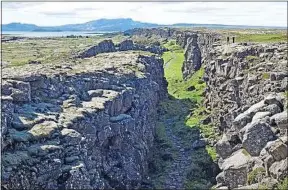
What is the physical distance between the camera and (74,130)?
41.1m

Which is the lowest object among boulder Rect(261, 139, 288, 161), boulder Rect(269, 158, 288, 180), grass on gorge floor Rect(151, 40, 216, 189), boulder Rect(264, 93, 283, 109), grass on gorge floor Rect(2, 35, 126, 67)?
grass on gorge floor Rect(151, 40, 216, 189)

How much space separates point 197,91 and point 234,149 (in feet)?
180

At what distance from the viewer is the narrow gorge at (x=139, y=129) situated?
3575 centimetres

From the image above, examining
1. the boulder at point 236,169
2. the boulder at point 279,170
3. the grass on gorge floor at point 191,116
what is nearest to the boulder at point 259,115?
the boulder at point 236,169

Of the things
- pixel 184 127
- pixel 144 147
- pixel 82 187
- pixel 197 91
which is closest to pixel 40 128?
pixel 82 187

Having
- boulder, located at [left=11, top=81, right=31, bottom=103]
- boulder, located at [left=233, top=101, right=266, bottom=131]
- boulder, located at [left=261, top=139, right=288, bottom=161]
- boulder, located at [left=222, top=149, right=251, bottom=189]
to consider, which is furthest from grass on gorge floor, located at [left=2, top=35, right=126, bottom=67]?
boulder, located at [left=261, top=139, right=288, bottom=161]

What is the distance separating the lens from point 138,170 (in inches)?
1889

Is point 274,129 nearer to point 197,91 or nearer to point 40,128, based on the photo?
point 40,128

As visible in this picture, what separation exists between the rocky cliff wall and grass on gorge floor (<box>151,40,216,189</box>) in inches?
123

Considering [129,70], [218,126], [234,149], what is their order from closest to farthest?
1. [234,149]
2. [218,126]
3. [129,70]

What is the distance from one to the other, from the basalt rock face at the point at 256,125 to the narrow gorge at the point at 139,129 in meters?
0.09

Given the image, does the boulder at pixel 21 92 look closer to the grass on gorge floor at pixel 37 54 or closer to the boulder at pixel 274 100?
the boulder at pixel 274 100

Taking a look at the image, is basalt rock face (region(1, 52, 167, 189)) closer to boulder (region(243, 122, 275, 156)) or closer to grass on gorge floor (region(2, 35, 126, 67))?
boulder (region(243, 122, 275, 156))

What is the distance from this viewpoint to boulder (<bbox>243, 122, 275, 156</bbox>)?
118ft
